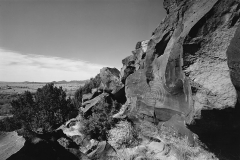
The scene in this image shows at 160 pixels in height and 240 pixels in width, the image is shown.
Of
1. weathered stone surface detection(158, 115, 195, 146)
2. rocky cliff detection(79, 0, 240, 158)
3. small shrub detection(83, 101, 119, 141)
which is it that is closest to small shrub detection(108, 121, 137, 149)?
small shrub detection(83, 101, 119, 141)

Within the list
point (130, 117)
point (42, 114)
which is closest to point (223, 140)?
point (130, 117)

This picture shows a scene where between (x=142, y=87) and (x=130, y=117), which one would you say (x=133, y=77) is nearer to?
(x=142, y=87)

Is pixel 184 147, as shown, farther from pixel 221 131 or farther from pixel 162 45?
pixel 162 45

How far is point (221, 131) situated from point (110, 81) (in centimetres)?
1401

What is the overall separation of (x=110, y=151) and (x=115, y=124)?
15.3ft

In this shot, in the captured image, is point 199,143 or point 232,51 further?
point 199,143

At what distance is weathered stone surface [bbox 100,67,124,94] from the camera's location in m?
17.9

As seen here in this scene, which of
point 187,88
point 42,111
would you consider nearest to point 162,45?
point 187,88

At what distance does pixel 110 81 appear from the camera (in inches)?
744

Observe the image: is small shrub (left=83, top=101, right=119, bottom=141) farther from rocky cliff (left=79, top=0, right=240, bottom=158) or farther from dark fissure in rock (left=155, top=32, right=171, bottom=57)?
dark fissure in rock (left=155, top=32, right=171, bottom=57)

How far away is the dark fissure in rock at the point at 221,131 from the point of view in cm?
565

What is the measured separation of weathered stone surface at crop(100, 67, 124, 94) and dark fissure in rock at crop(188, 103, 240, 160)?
11716mm

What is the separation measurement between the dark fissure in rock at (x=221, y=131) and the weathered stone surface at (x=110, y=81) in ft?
38.4

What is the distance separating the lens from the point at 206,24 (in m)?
6.25
